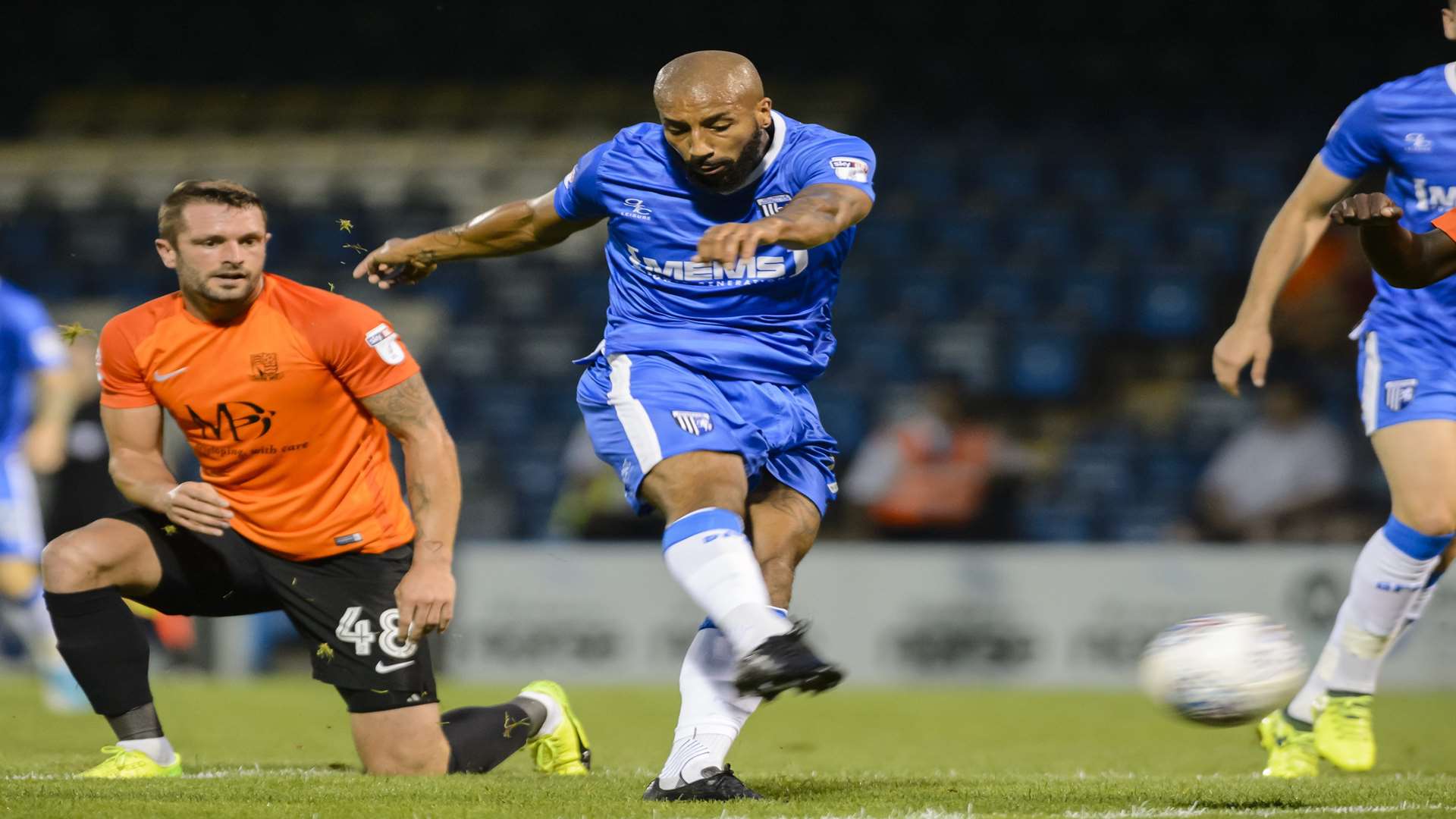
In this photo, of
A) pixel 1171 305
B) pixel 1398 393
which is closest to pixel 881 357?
pixel 1171 305

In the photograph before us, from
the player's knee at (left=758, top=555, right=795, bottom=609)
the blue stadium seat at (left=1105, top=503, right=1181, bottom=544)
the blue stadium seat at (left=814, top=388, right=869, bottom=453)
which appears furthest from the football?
the blue stadium seat at (left=814, top=388, right=869, bottom=453)

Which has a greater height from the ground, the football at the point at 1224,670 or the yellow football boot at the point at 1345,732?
the football at the point at 1224,670

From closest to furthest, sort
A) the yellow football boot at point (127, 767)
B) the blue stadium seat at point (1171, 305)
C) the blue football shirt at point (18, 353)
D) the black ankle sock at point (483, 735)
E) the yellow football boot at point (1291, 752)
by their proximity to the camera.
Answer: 1. the yellow football boot at point (127, 767)
2. the black ankle sock at point (483, 735)
3. the yellow football boot at point (1291, 752)
4. the blue football shirt at point (18, 353)
5. the blue stadium seat at point (1171, 305)

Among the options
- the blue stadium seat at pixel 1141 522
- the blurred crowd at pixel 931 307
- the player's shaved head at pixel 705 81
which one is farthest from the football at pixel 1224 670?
the blue stadium seat at pixel 1141 522

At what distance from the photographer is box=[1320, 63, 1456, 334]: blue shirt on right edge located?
4988 millimetres

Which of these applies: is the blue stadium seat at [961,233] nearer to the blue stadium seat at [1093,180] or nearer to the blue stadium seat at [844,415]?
the blue stadium seat at [1093,180]

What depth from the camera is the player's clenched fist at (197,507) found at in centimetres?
465

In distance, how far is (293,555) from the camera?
511cm

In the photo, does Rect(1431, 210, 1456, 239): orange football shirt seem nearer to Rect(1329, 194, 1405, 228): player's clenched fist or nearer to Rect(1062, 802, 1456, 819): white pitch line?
Rect(1329, 194, 1405, 228): player's clenched fist

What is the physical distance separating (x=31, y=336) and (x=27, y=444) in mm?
618

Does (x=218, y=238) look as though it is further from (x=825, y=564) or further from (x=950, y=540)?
(x=950, y=540)

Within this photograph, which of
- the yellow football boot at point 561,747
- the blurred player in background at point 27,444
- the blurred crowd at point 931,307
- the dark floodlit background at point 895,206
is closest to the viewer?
the yellow football boot at point 561,747

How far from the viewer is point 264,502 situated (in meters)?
5.09

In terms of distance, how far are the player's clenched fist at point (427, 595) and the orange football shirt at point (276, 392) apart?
1.66 feet
